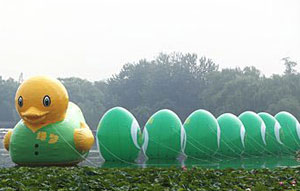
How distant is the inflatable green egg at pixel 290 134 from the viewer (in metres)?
17.1

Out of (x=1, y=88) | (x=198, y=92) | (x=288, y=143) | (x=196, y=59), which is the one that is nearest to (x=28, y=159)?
(x=288, y=143)

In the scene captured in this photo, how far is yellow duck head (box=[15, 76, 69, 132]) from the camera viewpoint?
36.3 ft

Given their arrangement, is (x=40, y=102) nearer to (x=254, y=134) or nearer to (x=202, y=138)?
(x=202, y=138)

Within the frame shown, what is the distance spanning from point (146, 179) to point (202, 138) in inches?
307

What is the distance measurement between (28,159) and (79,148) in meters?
1.35

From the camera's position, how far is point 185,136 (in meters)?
14.0

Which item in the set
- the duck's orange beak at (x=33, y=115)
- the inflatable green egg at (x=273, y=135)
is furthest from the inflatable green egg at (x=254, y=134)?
the duck's orange beak at (x=33, y=115)

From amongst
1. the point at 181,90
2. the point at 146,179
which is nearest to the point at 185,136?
the point at 146,179

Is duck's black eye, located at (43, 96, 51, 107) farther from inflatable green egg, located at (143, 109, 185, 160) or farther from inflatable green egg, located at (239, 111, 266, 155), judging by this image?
inflatable green egg, located at (239, 111, 266, 155)

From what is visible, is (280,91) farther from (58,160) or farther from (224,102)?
(58,160)

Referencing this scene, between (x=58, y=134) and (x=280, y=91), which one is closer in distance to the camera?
(x=58, y=134)

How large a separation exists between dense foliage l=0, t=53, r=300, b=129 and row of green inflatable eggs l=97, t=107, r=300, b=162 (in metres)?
25.0

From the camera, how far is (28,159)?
36.8 ft

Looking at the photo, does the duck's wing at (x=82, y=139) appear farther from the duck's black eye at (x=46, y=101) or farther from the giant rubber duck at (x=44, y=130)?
the duck's black eye at (x=46, y=101)
